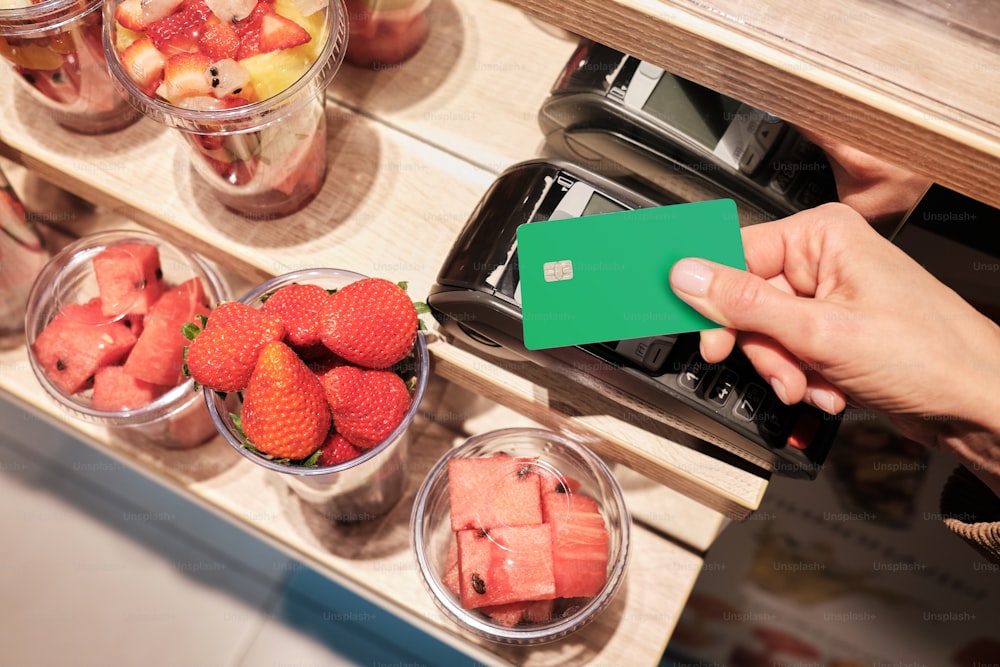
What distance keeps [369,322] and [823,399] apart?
549mm

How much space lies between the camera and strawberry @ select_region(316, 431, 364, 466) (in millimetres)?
994

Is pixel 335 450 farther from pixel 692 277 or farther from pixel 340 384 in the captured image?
pixel 692 277

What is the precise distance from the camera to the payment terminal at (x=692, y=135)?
100 centimetres

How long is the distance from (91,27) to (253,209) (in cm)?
32

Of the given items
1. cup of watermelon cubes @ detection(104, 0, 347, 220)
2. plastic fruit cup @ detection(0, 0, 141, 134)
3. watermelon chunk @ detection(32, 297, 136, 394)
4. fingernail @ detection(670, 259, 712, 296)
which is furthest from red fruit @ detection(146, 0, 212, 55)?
fingernail @ detection(670, 259, 712, 296)

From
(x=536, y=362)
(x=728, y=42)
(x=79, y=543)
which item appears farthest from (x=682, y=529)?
(x=79, y=543)

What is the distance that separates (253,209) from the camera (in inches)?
45.7

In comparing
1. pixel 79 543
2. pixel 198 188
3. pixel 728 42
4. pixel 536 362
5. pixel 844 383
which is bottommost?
pixel 79 543

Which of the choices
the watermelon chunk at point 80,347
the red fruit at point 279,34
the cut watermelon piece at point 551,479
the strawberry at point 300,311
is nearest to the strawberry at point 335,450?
the strawberry at point 300,311

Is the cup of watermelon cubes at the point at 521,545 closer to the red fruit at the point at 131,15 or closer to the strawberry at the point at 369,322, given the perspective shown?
the strawberry at the point at 369,322

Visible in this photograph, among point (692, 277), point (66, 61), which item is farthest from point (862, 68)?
point (66, 61)

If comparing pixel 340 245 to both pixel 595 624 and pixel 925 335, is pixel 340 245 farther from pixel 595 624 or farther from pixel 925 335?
pixel 925 335

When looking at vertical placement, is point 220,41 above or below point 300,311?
above

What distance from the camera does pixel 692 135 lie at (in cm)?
100
